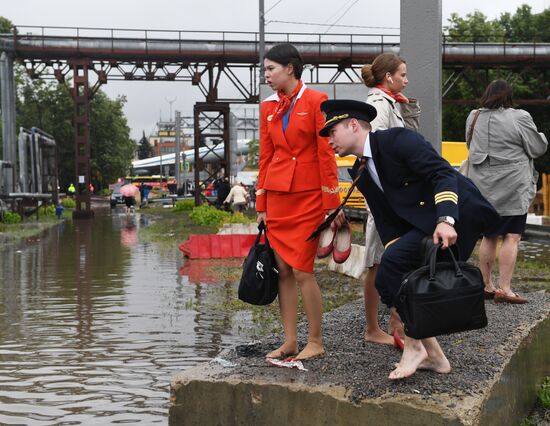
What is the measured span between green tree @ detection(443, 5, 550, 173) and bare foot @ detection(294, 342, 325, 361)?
4175cm

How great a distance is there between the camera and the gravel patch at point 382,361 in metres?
4.31

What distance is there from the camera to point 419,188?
454 centimetres

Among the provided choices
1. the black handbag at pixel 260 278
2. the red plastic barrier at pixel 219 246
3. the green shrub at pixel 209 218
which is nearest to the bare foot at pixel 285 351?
the black handbag at pixel 260 278

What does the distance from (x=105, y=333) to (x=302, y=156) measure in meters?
3.77

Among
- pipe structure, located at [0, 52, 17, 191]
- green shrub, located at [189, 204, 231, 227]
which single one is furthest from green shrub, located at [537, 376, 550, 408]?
pipe structure, located at [0, 52, 17, 191]

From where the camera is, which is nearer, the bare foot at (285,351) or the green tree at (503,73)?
the bare foot at (285,351)

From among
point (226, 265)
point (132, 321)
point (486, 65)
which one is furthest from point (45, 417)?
point (486, 65)

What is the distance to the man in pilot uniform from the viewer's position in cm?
442

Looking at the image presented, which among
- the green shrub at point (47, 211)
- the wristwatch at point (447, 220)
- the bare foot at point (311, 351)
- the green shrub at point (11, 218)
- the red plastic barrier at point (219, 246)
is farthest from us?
the green shrub at point (47, 211)

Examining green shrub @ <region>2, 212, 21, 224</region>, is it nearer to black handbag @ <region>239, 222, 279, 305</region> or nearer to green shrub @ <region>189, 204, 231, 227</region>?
green shrub @ <region>189, 204, 231, 227</region>

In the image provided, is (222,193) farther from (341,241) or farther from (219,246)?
(341,241)

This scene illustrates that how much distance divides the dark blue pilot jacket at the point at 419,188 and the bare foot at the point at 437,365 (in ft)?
1.70

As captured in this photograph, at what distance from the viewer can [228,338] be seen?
8.05 meters

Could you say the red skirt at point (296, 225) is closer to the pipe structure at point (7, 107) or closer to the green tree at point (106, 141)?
the pipe structure at point (7, 107)
